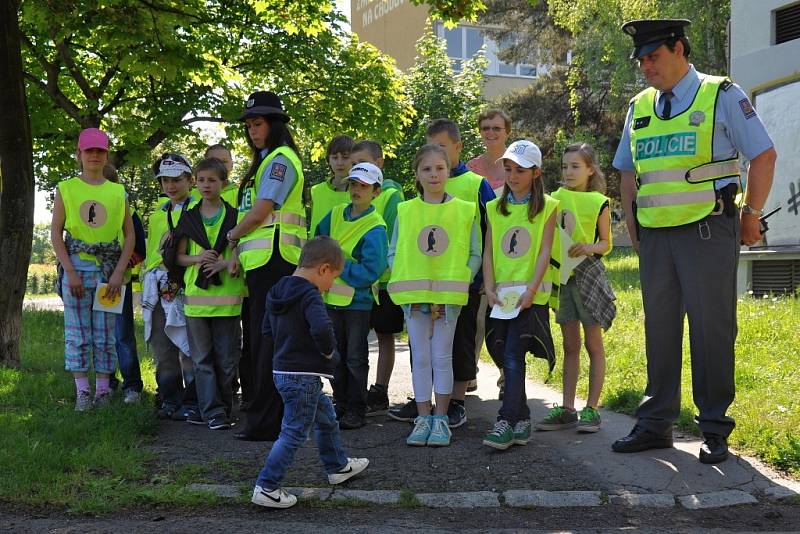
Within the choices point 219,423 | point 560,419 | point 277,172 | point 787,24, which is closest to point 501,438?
point 560,419

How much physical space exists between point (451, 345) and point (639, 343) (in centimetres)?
426

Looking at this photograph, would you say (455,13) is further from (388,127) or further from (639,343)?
(388,127)

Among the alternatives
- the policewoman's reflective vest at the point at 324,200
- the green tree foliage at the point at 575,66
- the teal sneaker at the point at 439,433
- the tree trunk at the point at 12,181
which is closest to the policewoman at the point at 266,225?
the policewoman's reflective vest at the point at 324,200

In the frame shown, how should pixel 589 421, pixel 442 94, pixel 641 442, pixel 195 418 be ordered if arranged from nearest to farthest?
pixel 641 442 → pixel 589 421 → pixel 195 418 → pixel 442 94

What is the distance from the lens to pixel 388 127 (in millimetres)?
20906

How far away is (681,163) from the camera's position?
5348mm

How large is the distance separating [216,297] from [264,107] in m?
1.40

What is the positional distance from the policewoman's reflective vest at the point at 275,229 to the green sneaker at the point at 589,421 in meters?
2.20

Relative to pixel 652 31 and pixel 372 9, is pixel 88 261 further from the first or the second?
pixel 372 9

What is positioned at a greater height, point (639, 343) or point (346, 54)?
point (346, 54)

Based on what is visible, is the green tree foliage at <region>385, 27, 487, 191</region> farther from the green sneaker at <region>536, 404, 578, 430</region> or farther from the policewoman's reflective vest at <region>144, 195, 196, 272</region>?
the green sneaker at <region>536, 404, 578, 430</region>

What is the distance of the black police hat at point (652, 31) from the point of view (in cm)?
543

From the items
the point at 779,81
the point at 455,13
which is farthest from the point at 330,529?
the point at 779,81

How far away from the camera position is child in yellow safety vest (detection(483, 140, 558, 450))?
5.81 metres
